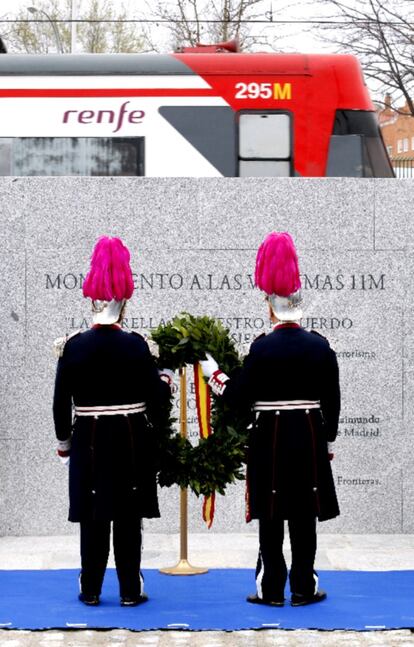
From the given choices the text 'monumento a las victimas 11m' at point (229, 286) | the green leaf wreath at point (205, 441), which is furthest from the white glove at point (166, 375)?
the text 'monumento a las victimas 11m' at point (229, 286)

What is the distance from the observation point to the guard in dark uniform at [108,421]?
6.36 m

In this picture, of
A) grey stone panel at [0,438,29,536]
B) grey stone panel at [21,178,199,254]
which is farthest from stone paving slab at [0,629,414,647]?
grey stone panel at [21,178,199,254]

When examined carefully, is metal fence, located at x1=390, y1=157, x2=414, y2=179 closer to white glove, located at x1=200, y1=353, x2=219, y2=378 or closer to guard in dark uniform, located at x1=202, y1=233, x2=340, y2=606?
white glove, located at x1=200, y1=353, x2=219, y2=378

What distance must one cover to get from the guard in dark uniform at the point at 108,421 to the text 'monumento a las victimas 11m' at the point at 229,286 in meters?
2.38

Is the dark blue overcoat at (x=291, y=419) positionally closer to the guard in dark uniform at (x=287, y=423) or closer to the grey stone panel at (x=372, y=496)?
the guard in dark uniform at (x=287, y=423)

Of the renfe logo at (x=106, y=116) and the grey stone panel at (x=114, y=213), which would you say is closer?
the grey stone panel at (x=114, y=213)

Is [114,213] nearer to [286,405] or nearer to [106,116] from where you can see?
[286,405]

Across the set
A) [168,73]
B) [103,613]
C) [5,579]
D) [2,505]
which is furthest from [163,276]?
[168,73]

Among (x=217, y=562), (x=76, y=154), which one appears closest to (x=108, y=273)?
(x=217, y=562)

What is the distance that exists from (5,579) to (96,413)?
135cm

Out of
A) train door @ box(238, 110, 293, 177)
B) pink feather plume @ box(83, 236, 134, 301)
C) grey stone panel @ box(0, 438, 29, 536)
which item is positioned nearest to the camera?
pink feather plume @ box(83, 236, 134, 301)

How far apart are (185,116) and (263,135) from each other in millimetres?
839

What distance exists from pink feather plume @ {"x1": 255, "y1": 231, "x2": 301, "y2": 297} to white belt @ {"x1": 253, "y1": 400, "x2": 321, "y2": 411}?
0.53 m

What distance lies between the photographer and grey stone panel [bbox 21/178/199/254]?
8875 millimetres
